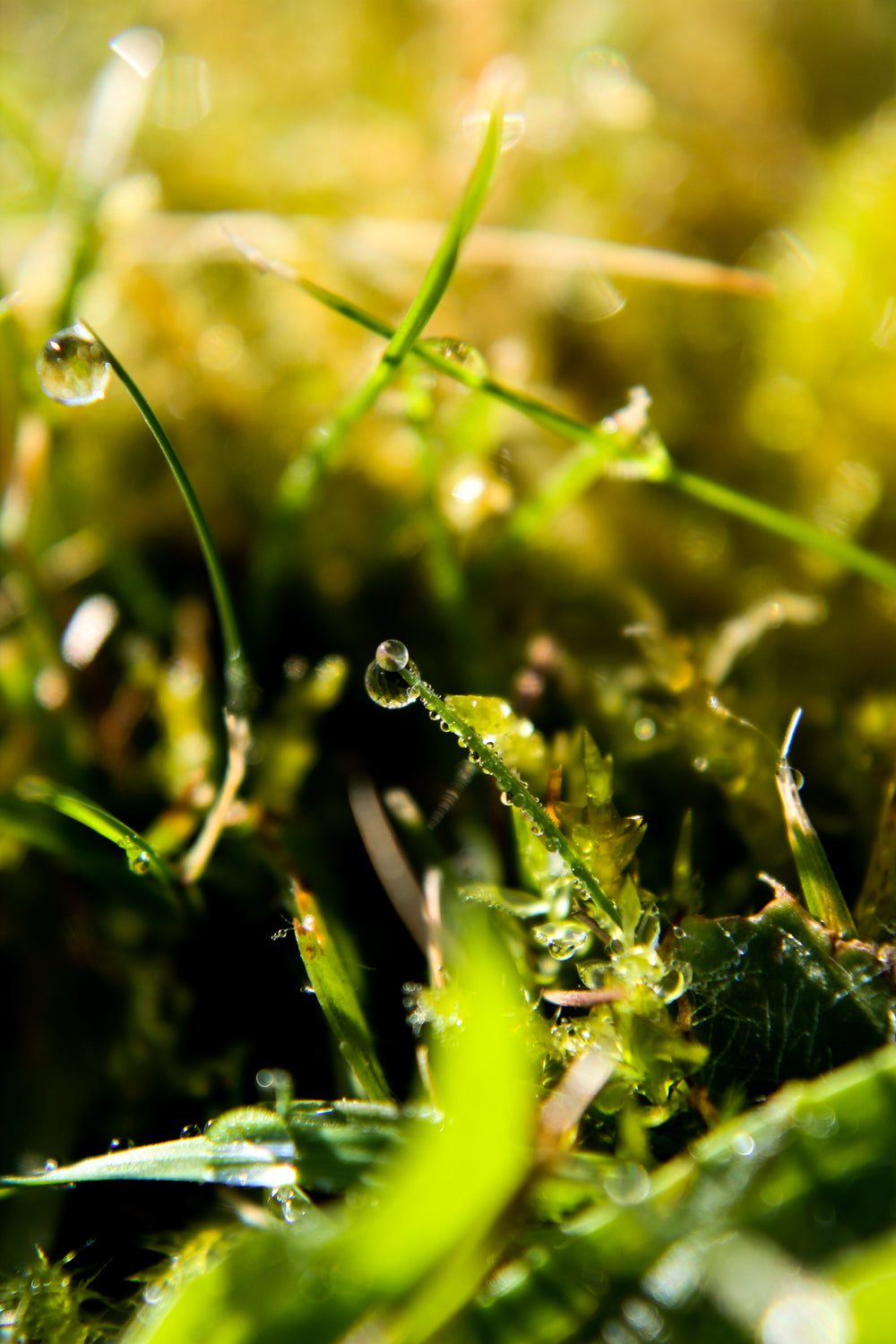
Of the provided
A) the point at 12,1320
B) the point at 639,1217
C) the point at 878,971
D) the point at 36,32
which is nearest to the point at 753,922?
the point at 878,971

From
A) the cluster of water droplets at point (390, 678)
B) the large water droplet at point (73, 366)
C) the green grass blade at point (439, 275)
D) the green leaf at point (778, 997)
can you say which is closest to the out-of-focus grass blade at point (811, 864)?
the green leaf at point (778, 997)

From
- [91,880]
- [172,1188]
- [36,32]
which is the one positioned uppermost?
[36,32]

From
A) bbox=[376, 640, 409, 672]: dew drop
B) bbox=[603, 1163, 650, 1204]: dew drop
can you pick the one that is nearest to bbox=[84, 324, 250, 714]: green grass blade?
bbox=[376, 640, 409, 672]: dew drop

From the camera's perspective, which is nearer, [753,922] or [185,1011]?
[753,922]

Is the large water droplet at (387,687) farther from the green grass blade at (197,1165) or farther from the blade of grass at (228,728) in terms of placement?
the green grass blade at (197,1165)

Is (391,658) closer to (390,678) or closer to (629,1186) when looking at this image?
(390,678)

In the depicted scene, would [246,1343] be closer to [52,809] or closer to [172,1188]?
[172,1188]

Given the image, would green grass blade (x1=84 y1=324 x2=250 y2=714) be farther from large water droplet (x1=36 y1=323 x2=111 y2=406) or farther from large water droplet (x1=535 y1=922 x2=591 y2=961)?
large water droplet (x1=535 y1=922 x2=591 y2=961)

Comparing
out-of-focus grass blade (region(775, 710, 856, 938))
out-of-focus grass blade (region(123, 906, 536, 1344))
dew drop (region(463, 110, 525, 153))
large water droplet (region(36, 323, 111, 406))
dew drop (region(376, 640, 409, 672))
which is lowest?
out-of-focus grass blade (region(775, 710, 856, 938))
